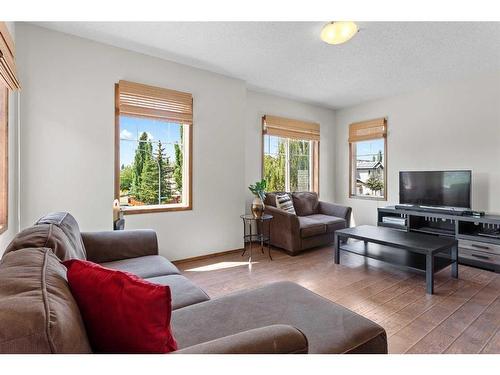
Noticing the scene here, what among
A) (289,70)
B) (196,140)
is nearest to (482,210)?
(289,70)

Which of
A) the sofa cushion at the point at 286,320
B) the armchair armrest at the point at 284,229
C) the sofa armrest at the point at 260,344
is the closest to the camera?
the sofa armrest at the point at 260,344

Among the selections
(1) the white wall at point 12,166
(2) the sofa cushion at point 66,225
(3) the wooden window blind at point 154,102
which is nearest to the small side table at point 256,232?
(3) the wooden window blind at point 154,102

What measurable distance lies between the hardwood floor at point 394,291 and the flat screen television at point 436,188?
944 mm

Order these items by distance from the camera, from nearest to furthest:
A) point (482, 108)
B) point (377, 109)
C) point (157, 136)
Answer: point (157, 136) → point (482, 108) → point (377, 109)

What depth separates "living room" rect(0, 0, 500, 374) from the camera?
3.94 ft

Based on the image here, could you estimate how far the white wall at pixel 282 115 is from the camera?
4320 mm

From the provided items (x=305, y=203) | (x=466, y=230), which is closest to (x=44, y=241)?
(x=305, y=203)

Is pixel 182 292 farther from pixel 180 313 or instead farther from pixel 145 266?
pixel 145 266

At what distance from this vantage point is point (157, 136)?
3.35 m

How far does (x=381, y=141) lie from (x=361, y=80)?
56.1 inches

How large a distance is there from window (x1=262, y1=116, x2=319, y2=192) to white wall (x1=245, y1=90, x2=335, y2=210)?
0.42 feet

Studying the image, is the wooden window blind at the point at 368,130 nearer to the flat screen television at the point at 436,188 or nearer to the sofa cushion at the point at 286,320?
the flat screen television at the point at 436,188

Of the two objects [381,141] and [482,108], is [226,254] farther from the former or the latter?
[482,108]

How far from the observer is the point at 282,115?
4.72 meters
